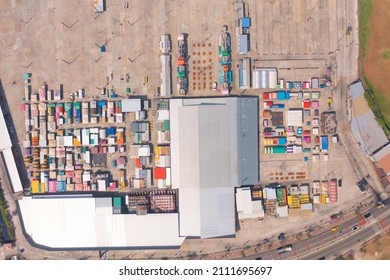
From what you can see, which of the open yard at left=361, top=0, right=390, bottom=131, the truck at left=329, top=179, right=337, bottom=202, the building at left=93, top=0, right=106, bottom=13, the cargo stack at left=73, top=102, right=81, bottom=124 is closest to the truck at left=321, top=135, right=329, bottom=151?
the truck at left=329, top=179, right=337, bottom=202

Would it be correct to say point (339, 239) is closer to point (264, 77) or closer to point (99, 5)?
point (264, 77)

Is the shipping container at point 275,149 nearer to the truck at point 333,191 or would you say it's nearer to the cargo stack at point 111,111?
the truck at point 333,191

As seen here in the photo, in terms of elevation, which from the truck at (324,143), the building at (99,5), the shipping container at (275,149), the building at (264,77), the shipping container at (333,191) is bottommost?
the shipping container at (333,191)

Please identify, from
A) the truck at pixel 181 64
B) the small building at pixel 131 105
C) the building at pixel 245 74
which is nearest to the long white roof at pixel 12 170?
the small building at pixel 131 105

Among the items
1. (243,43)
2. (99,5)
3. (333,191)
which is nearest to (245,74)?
(243,43)

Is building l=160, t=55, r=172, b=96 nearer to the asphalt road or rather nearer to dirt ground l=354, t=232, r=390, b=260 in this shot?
the asphalt road
